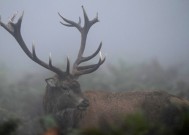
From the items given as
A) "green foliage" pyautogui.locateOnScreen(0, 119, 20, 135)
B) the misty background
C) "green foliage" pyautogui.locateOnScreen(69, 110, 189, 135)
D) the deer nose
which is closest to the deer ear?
the deer nose

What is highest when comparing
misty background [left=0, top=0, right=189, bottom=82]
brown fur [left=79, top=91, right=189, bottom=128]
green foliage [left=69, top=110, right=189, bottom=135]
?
misty background [left=0, top=0, right=189, bottom=82]

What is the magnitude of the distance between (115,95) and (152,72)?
785cm

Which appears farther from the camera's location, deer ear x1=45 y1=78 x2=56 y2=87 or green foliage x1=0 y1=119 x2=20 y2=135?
deer ear x1=45 y1=78 x2=56 y2=87

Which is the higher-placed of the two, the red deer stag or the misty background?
the misty background

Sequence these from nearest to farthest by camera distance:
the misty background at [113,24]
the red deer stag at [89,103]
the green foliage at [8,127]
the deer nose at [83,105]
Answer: the green foliage at [8,127]
the red deer stag at [89,103]
the deer nose at [83,105]
the misty background at [113,24]

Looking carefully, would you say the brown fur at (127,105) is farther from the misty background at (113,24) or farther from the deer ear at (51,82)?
the misty background at (113,24)

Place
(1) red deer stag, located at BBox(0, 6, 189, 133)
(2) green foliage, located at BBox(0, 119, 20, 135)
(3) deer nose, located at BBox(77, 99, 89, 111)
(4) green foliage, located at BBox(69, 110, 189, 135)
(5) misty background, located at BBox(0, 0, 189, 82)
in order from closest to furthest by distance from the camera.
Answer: (4) green foliage, located at BBox(69, 110, 189, 135), (2) green foliage, located at BBox(0, 119, 20, 135), (1) red deer stag, located at BBox(0, 6, 189, 133), (3) deer nose, located at BBox(77, 99, 89, 111), (5) misty background, located at BBox(0, 0, 189, 82)

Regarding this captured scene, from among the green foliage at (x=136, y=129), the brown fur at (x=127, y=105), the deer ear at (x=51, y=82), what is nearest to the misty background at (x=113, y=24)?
the deer ear at (x=51, y=82)

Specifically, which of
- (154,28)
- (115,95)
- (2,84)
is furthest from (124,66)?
(154,28)

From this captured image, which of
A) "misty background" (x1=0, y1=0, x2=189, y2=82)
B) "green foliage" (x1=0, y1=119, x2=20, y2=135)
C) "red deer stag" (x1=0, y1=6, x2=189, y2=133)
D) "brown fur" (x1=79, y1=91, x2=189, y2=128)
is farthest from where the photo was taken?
"misty background" (x1=0, y1=0, x2=189, y2=82)

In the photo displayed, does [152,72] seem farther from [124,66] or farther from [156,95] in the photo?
[156,95]

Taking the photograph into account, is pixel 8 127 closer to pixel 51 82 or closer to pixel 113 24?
pixel 51 82

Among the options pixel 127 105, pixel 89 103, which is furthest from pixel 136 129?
pixel 89 103

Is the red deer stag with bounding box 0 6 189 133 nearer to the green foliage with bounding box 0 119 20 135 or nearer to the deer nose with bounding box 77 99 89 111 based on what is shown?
the deer nose with bounding box 77 99 89 111
